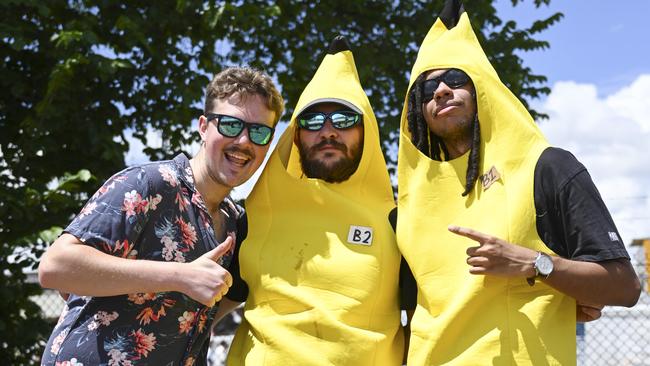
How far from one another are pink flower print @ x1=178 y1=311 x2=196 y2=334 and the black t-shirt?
322 millimetres

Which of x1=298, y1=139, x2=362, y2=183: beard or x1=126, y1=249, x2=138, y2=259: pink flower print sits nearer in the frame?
x1=126, y1=249, x2=138, y2=259: pink flower print

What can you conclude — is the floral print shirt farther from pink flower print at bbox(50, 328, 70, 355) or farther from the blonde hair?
the blonde hair

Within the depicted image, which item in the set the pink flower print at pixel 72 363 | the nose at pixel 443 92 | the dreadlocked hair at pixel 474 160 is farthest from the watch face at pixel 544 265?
the pink flower print at pixel 72 363

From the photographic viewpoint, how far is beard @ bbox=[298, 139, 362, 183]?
123 inches

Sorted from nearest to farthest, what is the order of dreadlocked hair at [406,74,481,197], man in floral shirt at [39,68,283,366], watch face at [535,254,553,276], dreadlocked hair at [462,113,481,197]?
watch face at [535,254,553,276] → man in floral shirt at [39,68,283,366] → dreadlocked hair at [462,113,481,197] → dreadlocked hair at [406,74,481,197]

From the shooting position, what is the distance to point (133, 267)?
242cm

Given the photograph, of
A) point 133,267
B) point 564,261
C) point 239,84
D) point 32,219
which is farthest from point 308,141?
point 32,219

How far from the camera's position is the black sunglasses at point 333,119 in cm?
316

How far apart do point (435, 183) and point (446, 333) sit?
587 mm

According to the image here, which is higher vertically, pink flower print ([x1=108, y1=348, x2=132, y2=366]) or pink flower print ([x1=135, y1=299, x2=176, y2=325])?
pink flower print ([x1=135, y1=299, x2=176, y2=325])

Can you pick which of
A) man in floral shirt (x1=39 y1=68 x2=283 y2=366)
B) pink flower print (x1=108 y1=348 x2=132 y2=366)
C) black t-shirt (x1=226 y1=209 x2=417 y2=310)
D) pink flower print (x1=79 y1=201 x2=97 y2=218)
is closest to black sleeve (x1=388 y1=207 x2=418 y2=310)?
black t-shirt (x1=226 y1=209 x2=417 y2=310)


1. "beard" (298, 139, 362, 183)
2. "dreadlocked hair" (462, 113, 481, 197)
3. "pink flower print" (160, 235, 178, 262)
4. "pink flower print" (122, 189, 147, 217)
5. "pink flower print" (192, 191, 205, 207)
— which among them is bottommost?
"pink flower print" (160, 235, 178, 262)

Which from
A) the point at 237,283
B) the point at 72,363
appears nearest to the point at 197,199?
the point at 237,283

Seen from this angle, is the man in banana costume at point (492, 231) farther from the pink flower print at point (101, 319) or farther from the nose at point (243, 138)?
the pink flower print at point (101, 319)
